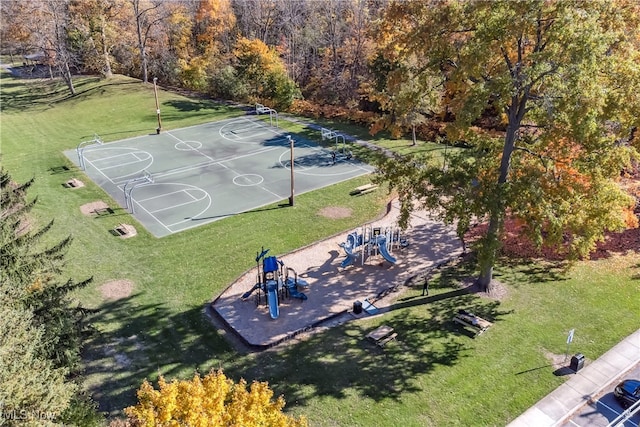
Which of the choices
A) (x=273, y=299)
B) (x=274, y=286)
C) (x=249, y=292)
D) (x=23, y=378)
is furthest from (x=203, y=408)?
(x=249, y=292)

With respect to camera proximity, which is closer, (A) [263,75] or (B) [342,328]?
(B) [342,328]

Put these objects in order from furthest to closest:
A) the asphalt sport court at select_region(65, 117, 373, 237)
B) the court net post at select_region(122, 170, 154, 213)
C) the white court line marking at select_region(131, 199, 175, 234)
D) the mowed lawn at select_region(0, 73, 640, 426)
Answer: the court net post at select_region(122, 170, 154, 213), the asphalt sport court at select_region(65, 117, 373, 237), the white court line marking at select_region(131, 199, 175, 234), the mowed lawn at select_region(0, 73, 640, 426)

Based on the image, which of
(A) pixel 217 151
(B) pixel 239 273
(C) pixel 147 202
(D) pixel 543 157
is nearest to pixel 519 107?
(D) pixel 543 157

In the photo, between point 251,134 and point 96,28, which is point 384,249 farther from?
point 96,28

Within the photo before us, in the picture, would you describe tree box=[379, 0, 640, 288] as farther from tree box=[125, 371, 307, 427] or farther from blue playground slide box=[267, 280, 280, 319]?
tree box=[125, 371, 307, 427]

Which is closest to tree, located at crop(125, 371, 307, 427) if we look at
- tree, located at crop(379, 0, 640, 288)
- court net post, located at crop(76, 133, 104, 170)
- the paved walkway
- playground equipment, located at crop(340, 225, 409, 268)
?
the paved walkway

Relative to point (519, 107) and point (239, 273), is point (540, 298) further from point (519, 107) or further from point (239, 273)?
point (239, 273)
